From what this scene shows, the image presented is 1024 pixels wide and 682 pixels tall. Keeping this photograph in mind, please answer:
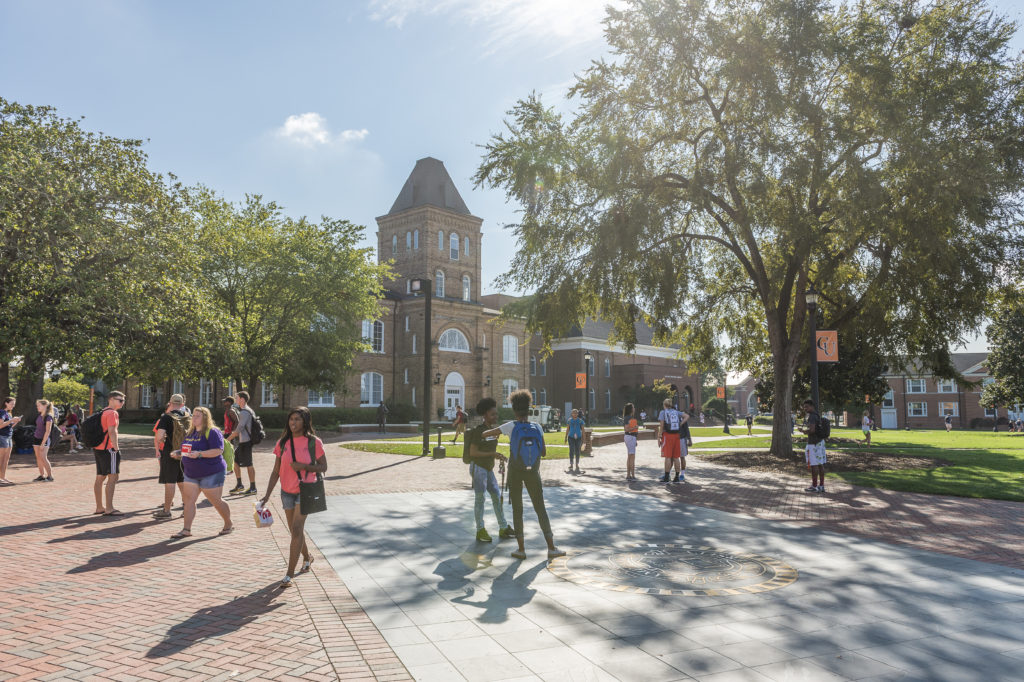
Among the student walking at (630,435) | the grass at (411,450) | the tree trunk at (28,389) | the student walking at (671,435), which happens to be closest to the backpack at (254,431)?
the student walking at (630,435)

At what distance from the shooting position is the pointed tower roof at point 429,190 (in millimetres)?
52219

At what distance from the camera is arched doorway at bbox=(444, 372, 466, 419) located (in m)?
48.6

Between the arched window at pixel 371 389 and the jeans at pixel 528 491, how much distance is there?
132 ft

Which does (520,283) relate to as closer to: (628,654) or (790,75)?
(790,75)

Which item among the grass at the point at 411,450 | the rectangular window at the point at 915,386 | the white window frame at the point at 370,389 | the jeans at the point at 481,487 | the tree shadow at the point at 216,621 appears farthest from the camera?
the rectangular window at the point at 915,386

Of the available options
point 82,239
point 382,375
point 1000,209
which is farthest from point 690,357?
point 382,375

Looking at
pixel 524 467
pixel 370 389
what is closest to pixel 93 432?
pixel 524 467

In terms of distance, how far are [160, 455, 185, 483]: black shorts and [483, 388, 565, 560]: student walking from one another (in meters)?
5.01

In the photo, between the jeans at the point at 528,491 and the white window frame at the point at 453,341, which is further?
the white window frame at the point at 453,341

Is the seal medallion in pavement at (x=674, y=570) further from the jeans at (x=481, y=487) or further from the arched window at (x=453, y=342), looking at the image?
the arched window at (x=453, y=342)

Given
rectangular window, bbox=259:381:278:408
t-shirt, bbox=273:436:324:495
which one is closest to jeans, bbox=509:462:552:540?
t-shirt, bbox=273:436:324:495

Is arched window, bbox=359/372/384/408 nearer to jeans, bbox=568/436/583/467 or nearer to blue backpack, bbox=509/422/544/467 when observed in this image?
jeans, bbox=568/436/583/467

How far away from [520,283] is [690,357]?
8.24 meters

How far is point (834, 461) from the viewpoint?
18.9m
